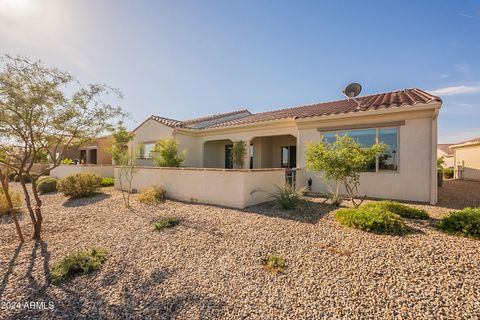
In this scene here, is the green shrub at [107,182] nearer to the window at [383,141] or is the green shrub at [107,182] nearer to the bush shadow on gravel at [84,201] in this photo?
the bush shadow on gravel at [84,201]

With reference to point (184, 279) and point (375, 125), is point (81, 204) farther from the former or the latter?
point (375, 125)

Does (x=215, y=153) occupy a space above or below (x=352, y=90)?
below

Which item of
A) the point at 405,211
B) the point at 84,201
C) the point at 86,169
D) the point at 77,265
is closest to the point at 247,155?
the point at 405,211

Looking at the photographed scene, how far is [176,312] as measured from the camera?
10.7ft

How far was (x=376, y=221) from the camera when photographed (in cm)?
547

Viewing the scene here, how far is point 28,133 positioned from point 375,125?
1248 cm

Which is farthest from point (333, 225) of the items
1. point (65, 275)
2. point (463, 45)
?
point (463, 45)

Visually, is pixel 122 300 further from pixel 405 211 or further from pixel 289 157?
pixel 289 157

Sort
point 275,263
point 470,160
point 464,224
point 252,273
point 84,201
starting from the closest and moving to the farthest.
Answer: point 252,273 < point 275,263 < point 464,224 < point 84,201 < point 470,160

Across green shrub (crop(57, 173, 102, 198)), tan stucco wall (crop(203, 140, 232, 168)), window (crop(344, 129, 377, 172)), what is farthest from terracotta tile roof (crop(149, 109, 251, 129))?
window (crop(344, 129, 377, 172))

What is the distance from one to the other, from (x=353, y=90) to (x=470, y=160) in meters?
16.4

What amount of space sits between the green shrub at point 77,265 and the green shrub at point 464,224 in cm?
850

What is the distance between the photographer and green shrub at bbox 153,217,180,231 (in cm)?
649

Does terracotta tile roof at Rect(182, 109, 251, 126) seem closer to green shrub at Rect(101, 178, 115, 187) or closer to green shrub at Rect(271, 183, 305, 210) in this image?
green shrub at Rect(101, 178, 115, 187)
